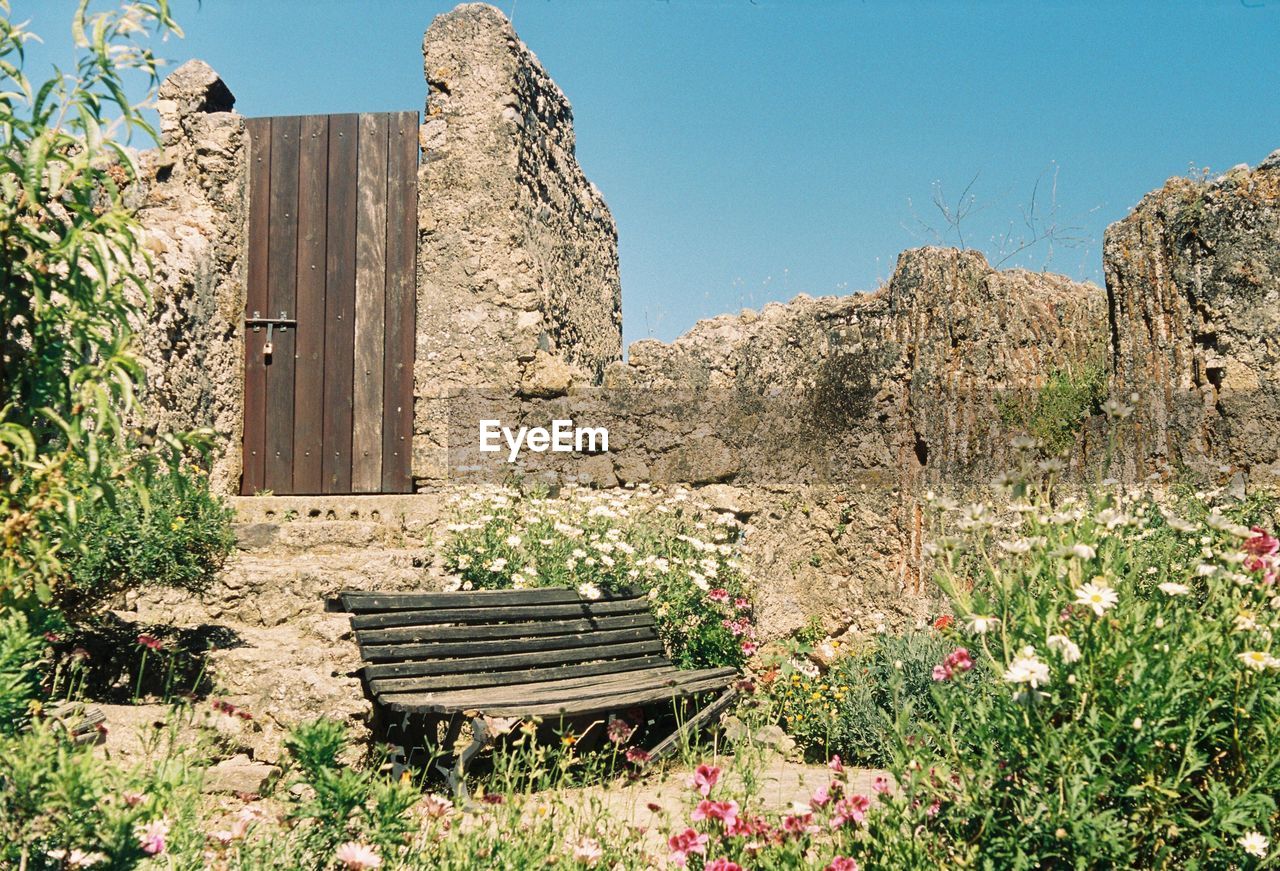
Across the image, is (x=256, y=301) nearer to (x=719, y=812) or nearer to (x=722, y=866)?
(x=719, y=812)

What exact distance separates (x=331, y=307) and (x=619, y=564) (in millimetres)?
2910

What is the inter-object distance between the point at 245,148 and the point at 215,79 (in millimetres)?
506

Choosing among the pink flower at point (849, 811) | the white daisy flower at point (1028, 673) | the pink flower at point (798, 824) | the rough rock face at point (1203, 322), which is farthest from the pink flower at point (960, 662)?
the rough rock face at point (1203, 322)

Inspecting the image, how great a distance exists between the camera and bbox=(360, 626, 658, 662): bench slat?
15.4 feet

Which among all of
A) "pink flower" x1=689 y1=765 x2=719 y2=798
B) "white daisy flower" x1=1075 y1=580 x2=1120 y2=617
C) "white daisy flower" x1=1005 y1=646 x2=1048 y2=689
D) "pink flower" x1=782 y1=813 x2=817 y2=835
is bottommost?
"pink flower" x1=782 y1=813 x2=817 y2=835

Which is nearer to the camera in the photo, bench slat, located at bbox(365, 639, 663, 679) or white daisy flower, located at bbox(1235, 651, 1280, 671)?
white daisy flower, located at bbox(1235, 651, 1280, 671)

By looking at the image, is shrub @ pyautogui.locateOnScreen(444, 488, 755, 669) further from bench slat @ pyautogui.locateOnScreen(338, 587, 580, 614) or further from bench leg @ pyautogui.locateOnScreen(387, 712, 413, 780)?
bench leg @ pyautogui.locateOnScreen(387, 712, 413, 780)

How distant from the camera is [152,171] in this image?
7.25 meters

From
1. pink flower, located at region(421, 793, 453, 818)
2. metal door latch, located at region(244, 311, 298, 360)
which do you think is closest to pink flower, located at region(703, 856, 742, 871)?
pink flower, located at region(421, 793, 453, 818)

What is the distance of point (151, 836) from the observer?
215 cm

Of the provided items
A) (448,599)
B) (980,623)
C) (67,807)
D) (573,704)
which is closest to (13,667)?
(67,807)

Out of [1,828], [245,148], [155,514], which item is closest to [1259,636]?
[1,828]

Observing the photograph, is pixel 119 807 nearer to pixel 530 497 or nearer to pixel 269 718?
pixel 269 718

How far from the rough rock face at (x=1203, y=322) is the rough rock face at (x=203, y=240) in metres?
5.39
